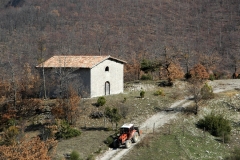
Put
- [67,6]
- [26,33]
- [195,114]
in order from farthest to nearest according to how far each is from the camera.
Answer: [67,6] → [26,33] → [195,114]

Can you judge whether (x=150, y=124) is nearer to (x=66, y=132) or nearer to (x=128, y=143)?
(x=128, y=143)

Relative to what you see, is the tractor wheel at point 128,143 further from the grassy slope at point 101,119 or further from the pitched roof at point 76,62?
the pitched roof at point 76,62

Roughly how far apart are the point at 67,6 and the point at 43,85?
108 m

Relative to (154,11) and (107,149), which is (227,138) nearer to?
(107,149)

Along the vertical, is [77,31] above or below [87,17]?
below

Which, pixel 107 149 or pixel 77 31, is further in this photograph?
pixel 77 31

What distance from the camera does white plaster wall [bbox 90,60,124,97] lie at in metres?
34.6

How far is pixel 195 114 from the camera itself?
3097cm

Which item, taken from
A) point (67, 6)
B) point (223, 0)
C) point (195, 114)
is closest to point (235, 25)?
point (223, 0)

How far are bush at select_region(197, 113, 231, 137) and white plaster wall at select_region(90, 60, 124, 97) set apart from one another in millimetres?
Result: 12647

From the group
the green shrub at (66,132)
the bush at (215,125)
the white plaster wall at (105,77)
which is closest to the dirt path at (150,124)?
the bush at (215,125)

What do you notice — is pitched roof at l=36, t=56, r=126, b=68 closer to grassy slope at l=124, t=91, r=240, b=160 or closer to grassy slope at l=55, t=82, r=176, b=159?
grassy slope at l=55, t=82, r=176, b=159

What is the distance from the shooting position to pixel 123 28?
382ft

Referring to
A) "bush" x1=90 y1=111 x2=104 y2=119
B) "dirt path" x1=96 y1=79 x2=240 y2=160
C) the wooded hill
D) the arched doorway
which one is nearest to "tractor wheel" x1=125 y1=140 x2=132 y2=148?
"dirt path" x1=96 y1=79 x2=240 y2=160
